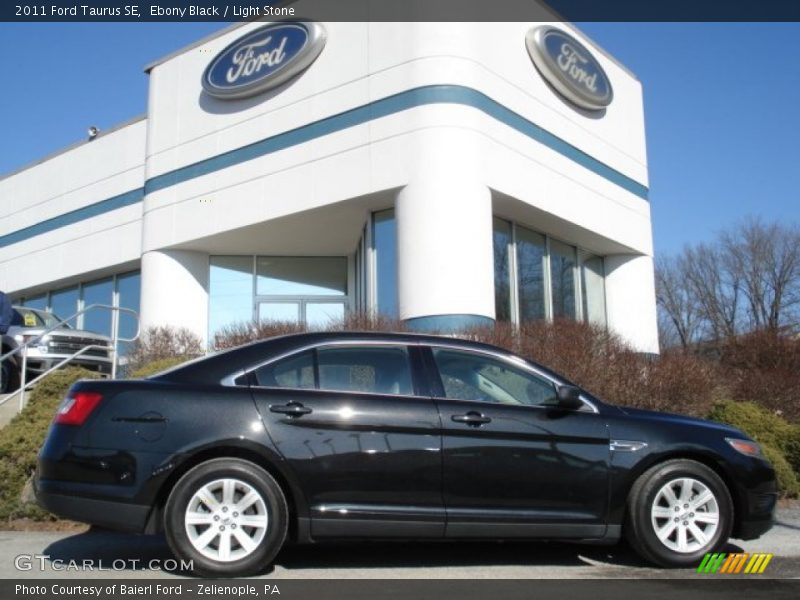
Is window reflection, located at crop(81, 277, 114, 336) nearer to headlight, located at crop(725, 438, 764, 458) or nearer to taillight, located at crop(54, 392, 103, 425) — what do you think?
taillight, located at crop(54, 392, 103, 425)

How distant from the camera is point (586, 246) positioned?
19.5 meters

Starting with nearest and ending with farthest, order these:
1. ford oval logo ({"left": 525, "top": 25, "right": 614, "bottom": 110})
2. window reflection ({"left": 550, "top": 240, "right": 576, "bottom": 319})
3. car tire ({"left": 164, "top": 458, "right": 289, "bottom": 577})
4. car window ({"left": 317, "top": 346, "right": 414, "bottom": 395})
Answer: car tire ({"left": 164, "top": 458, "right": 289, "bottom": 577}) → car window ({"left": 317, "top": 346, "right": 414, "bottom": 395}) → ford oval logo ({"left": 525, "top": 25, "right": 614, "bottom": 110}) → window reflection ({"left": 550, "top": 240, "right": 576, "bottom": 319})

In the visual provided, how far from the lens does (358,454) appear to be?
4855 mm

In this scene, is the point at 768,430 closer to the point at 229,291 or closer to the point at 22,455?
the point at 22,455

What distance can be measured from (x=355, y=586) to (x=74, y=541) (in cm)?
259

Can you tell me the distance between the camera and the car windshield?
15.0 metres

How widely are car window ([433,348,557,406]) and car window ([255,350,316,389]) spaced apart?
829mm

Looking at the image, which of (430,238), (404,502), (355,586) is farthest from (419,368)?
(430,238)

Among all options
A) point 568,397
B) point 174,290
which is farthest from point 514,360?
point 174,290

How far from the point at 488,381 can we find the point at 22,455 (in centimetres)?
469

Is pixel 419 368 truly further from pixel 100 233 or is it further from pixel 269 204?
pixel 100 233
